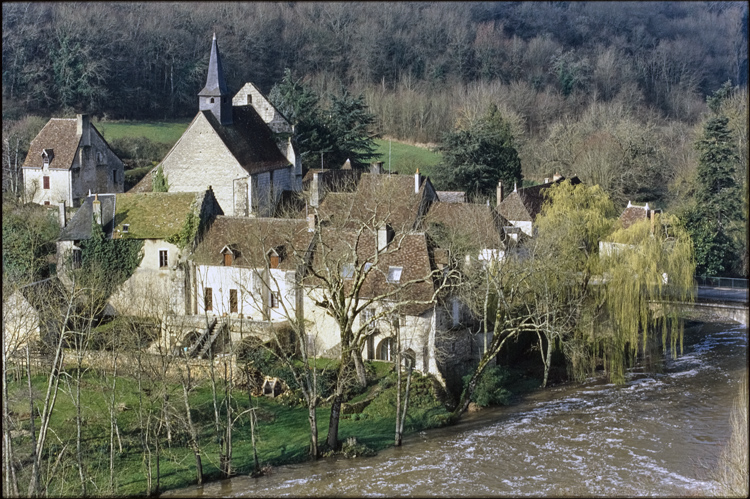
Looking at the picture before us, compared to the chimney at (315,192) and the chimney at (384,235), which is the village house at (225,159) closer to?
the chimney at (315,192)

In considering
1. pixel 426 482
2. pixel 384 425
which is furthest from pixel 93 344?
pixel 426 482

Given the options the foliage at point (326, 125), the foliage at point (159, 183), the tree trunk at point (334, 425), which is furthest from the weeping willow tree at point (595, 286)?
the foliage at point (326, 125)

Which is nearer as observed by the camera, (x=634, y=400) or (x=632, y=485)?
(x=632, y=485)

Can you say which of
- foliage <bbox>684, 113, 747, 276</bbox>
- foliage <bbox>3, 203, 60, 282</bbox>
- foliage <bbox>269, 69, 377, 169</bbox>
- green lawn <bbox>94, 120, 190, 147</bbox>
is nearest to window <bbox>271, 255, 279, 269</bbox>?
foliage <bbox>3, 203, 60, 282</bbox>

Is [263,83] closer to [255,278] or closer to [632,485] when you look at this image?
[255,278]

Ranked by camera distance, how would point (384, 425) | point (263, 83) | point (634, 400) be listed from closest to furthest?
point (384, 425), point (634, 400), point (263, 83)

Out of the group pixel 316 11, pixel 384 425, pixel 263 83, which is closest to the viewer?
pixel 384 425

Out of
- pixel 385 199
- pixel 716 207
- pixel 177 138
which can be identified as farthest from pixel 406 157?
pixel 716 207

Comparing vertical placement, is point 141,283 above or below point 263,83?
below
